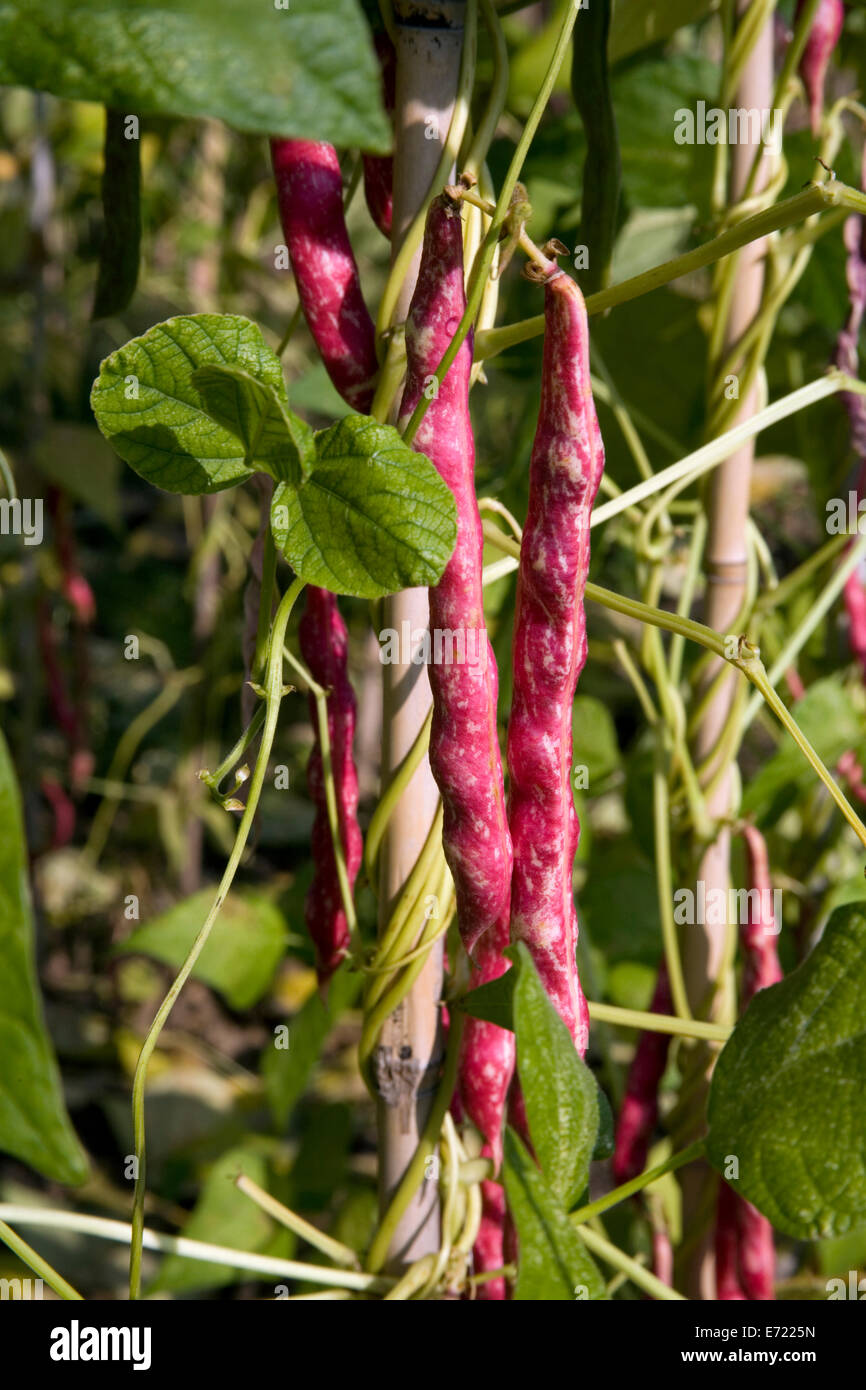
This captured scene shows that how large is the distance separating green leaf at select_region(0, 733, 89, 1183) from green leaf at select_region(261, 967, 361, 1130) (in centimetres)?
33

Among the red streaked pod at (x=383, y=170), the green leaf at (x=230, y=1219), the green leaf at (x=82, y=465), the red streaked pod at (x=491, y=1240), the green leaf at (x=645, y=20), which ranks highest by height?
the green leaf at (x=82, y=465)

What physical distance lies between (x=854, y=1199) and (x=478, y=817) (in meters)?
0.17

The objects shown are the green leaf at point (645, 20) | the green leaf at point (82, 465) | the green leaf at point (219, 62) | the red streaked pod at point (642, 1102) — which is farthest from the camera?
the green leaf at point (82, 465)

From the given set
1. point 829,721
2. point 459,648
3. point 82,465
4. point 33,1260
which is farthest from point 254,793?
point 82,465

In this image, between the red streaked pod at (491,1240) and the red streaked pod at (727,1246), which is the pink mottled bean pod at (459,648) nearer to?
the red streaked pod at (491,1240)

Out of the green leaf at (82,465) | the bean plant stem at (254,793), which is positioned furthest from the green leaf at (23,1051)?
the green leaf at (82,465)

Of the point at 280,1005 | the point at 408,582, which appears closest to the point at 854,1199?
the point at 408,582

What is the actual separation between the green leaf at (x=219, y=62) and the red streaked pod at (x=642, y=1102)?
1.77 feet

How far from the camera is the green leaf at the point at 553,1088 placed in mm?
348

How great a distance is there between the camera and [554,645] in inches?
15.0

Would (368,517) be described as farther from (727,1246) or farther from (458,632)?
(727,1246)

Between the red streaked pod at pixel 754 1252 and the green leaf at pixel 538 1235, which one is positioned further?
the red streaked pod at pixel 754 1252
